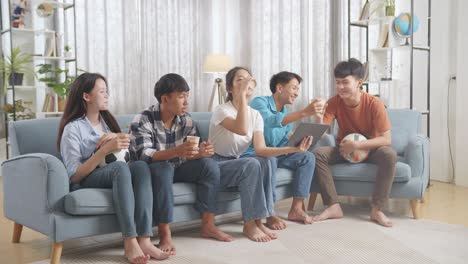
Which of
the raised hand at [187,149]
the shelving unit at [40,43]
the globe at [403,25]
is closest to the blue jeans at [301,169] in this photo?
the raised hand at [187,149]

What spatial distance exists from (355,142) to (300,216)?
58 cm

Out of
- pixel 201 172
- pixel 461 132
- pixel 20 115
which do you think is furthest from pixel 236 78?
pixel 20 115

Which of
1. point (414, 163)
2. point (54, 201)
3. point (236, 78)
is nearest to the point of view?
point (54, 201)

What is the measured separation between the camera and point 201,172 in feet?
9.21

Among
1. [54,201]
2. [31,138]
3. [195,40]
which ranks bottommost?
[54,201]

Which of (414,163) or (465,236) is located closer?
(465,236)

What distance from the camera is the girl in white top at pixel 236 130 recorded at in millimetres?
2932

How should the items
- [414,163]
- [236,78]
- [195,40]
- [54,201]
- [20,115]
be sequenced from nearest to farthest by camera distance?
1. [54,201]
2. [236,78]
3. [414,163]
4. [20,115]
5. [195,40]

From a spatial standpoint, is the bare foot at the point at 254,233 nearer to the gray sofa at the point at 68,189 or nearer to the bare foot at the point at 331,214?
the gray sofa at the point at 68,189

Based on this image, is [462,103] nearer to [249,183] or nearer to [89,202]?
[249,183]

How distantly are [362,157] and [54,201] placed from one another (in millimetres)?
1895

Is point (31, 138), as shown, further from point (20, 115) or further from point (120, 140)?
point (20, 115)

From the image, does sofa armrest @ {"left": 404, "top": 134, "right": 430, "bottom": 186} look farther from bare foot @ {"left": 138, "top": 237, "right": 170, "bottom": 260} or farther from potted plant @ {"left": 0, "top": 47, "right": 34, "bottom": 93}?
potted plant @ {"left": 0, "top": 47, "right": 34, "bottom": 93}

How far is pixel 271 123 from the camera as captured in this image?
3.30 m
